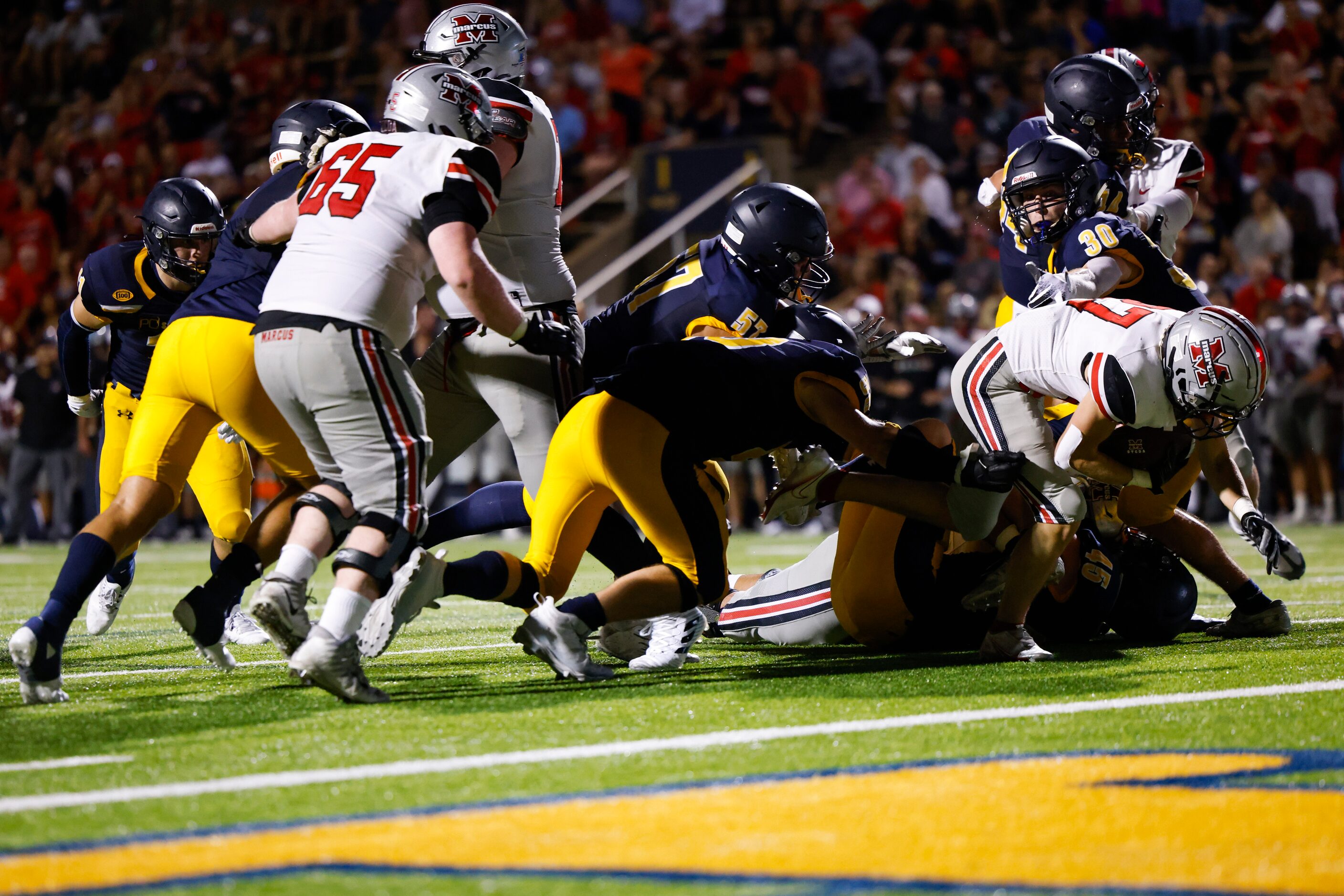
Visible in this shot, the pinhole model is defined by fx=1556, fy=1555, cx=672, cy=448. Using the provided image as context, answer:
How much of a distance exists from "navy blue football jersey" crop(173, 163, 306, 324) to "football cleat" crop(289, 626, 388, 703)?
3.90ft

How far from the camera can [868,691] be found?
401 centimetres

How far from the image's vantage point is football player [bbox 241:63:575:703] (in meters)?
3.83

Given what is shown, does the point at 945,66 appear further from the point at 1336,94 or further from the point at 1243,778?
the point at 1243,778

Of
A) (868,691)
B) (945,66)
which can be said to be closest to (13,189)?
(945,66)

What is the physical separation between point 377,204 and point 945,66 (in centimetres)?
1109

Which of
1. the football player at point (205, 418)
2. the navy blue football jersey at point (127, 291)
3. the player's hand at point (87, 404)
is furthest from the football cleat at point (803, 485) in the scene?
the player's hand at point (87, 404)

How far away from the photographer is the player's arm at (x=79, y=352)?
584 cm

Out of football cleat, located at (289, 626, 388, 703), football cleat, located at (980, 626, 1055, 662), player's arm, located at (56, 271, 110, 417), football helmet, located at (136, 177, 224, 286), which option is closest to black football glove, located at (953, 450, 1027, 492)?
football cleat, located at (980, 626, 1055, 662)

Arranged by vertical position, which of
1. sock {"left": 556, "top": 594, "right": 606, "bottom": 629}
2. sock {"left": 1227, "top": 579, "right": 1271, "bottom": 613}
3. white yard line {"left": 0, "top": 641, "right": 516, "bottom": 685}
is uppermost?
sock {"left": 556, "top": 594, "right": 606, "bottom": 629}

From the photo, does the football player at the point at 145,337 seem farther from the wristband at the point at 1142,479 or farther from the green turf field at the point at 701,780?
the wristband at the point at 1142,479

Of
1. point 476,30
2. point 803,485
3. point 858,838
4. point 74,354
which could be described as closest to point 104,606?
point 74,354

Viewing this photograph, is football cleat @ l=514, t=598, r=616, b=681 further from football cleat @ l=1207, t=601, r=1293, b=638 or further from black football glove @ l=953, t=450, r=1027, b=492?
football cleat @ l=1207, t=601, r=1293, b=638

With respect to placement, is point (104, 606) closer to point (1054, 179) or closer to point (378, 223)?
point (378, 223)

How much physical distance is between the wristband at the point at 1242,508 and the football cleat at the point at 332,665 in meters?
3.00
